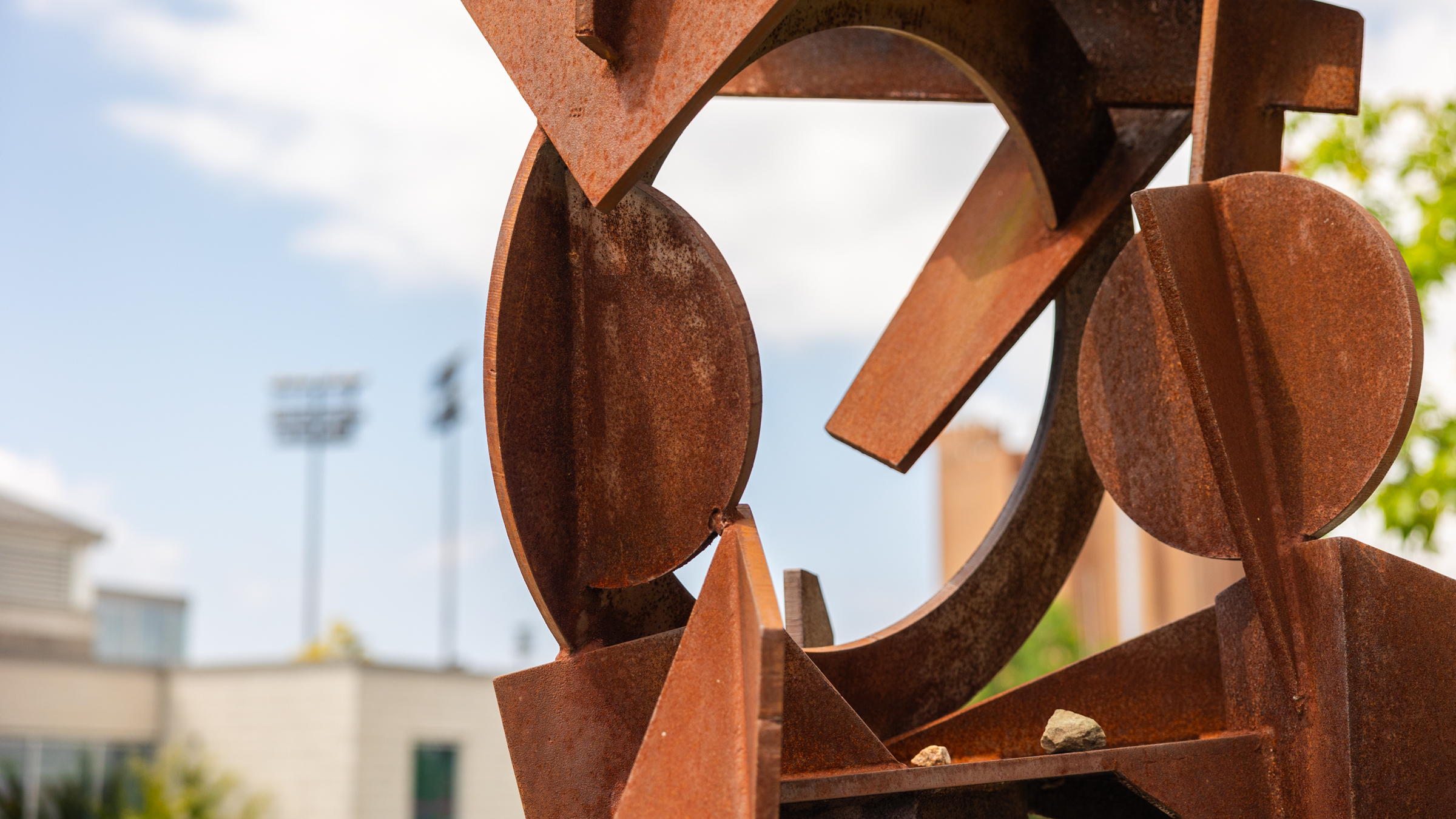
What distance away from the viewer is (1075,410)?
4.99 metres

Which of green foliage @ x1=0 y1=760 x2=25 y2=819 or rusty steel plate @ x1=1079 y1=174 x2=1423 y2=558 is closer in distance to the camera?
rusty steel plate @ x1=1079 y1=174 x2=1423 y2=558

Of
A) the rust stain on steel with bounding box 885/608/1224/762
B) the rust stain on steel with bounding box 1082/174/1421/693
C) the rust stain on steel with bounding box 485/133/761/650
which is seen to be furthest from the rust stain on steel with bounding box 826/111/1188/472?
the rust stain on steel with bounding box 485/133/761/650

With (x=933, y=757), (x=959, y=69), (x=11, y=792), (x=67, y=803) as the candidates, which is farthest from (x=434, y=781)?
(x=933, y=757)

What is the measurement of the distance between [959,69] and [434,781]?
27.0m

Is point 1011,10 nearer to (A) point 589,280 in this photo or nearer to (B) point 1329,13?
(B) point 1329,13

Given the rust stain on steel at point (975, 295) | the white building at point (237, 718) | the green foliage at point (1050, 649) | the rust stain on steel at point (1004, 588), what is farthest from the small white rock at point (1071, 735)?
the green foliage at point (1050, 649)

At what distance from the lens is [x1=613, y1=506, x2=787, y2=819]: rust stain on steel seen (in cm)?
270

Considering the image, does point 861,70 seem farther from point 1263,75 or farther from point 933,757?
point 933,757

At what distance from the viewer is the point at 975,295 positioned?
4.65 meters

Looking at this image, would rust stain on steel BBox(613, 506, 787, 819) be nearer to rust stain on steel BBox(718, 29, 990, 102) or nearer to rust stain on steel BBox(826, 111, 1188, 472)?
rust stain on steel BBox(826, 111, 1188, 472)

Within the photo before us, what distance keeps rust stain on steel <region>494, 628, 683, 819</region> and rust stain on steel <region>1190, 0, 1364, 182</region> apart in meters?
1.92

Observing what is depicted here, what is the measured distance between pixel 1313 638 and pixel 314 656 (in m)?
33.1

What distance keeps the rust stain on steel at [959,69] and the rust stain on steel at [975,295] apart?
0.17m

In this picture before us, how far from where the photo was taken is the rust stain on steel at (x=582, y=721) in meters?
3.51
